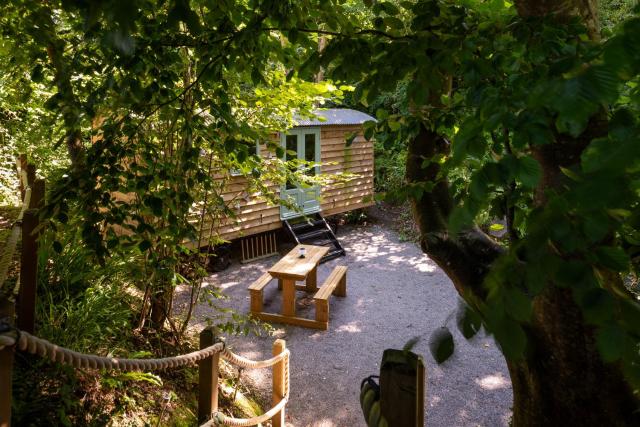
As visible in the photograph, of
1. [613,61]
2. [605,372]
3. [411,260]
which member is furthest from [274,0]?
[411,260]

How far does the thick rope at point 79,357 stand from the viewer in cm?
182

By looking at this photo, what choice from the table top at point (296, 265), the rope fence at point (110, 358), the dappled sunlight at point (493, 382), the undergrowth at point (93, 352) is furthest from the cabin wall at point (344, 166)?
the rope fence at point (110, 358)

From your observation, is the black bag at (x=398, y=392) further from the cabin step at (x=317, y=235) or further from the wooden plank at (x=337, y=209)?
the wooden plank at (x=337, y=209)

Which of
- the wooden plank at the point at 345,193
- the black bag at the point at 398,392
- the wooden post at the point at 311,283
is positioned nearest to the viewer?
the black bag at the point at 398,392

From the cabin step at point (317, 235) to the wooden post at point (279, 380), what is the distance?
678cm

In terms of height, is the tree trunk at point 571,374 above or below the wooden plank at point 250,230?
above

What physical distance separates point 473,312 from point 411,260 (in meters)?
11.0

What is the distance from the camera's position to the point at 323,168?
1255cm

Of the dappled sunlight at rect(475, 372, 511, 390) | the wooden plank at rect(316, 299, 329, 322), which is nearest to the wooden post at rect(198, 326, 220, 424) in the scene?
the dappled sunlight at rect(475, 372, 511, 390)

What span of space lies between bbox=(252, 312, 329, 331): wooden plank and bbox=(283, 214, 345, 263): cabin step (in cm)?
370

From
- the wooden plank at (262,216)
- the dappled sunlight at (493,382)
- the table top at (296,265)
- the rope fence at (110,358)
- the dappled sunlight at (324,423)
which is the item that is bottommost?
the dappled sunlight at (493,382)

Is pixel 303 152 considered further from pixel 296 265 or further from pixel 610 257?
pixel 610 257

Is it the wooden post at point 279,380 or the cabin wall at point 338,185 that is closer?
the wooden post at point 279,380

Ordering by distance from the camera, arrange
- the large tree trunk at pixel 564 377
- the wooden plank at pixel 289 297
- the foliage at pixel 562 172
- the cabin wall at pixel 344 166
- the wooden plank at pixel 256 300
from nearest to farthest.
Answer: the foliage at pixel 562 172, the large tree trunk at pixel 564 377, the wooden plank at pixel 289 297, the wooden plank at pixel 256 300, the cabin wall at pixel 344 166
